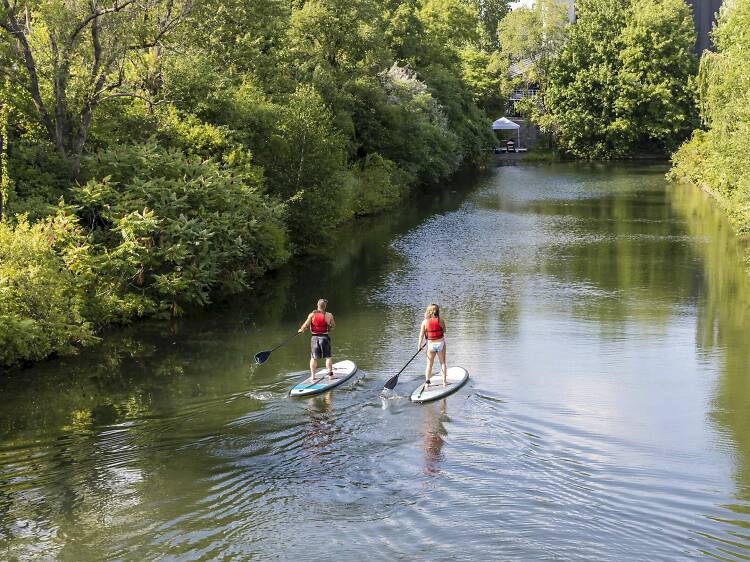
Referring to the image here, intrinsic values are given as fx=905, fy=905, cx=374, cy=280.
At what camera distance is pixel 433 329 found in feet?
57.2

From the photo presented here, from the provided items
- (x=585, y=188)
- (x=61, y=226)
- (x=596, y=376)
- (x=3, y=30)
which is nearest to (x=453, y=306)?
(x=596, y=376)

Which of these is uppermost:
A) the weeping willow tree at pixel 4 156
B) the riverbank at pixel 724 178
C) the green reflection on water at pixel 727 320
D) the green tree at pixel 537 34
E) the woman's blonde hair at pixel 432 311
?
the green tree at pixel 537 34

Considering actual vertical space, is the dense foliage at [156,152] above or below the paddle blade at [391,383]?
above

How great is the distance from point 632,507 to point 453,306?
44.2 ft

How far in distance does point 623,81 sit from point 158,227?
205 feet

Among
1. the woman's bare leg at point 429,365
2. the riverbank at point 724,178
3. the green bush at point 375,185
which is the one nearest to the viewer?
the woman's bare leg at point 429,365

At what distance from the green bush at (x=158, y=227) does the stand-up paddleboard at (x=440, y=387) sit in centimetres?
840

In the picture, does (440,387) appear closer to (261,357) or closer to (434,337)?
(434,337)

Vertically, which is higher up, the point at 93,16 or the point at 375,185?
the point at 93,16

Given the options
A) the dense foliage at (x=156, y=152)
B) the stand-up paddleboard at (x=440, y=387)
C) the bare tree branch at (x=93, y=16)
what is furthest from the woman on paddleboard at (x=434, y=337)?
the bare tree branch at (x=93, y=16)

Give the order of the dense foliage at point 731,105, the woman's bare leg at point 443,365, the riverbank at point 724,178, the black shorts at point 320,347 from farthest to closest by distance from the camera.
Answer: the dense foliage at point 731,105 < the riverbank at point 724,178 < the black shorts at point 320,347 < the woman's bare leg at point 443,365

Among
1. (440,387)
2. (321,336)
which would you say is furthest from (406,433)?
(321,336)

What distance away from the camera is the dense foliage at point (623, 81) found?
250 ft

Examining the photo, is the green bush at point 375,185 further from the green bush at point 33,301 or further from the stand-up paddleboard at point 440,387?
the stand-up paddleboard at point 440,387
